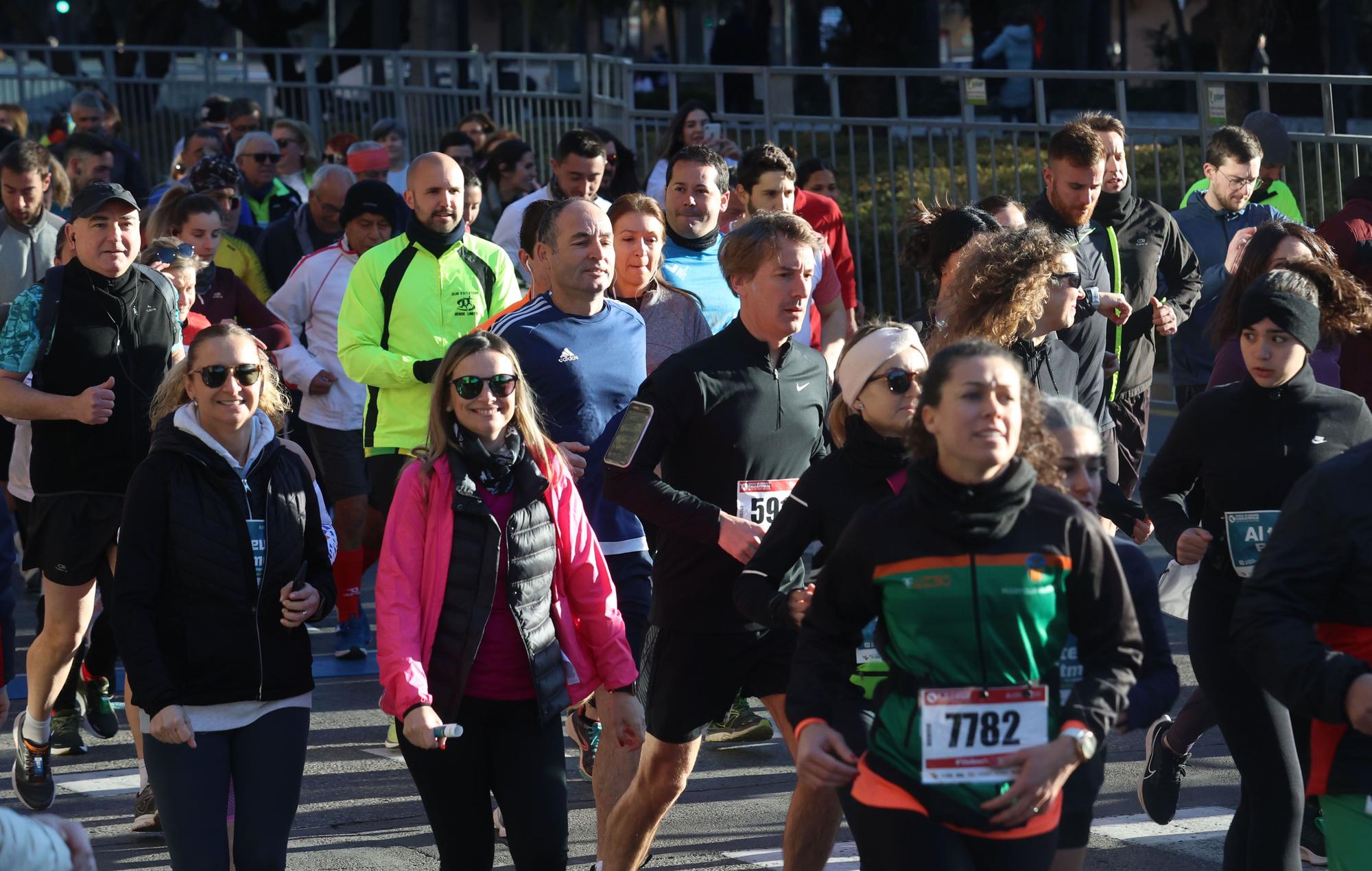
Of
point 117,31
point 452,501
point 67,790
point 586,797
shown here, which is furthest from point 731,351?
point 117,31

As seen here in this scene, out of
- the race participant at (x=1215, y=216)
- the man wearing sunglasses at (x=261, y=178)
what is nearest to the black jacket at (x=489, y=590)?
the race participant at (x=1215, y=216)

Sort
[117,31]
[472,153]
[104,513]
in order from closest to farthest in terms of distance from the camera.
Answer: [104,513] → [472,153] → [117,31]

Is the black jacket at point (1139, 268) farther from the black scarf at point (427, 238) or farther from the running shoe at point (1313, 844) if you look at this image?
the black scarf at point (427, 238)

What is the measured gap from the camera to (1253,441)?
5.15 meters

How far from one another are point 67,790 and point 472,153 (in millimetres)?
8197

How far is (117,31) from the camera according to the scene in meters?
49.7

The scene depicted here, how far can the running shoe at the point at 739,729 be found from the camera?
7391mm

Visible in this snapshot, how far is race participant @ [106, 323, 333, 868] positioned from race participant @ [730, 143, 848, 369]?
3945 mm

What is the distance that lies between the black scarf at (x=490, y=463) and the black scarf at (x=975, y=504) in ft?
4.65

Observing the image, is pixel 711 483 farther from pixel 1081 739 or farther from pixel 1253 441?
pixel 1081 739

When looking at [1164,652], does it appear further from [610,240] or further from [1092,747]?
[610,240]

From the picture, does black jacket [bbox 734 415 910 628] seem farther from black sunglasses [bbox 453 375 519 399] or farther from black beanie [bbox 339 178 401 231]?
black beanie [bbox 339 178 401 231]

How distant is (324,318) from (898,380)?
16.0ft

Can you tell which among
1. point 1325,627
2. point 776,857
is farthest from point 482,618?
point 1325,627
